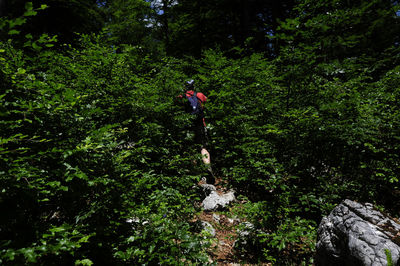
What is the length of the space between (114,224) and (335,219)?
10.7 ft

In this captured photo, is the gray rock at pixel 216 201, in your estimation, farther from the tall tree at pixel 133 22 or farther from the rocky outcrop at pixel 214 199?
the tall tree at pixel 133 22

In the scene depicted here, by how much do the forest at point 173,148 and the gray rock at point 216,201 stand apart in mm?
358

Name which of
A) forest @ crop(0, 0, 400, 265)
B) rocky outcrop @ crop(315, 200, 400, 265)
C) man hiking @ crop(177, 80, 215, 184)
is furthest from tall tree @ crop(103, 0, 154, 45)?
rocky outcrop @ crop(315, 200, 400, 265)

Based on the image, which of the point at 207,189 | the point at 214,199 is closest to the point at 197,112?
the point at 207,189

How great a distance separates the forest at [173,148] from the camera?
1.79m

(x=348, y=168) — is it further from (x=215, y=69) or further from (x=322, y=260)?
(x=215, y=69)

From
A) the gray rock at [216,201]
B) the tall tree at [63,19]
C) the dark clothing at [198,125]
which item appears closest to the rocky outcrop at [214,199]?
the gray rock at [216,201]

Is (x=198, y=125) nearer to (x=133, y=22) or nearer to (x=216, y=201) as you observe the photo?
(x=216, y=201)

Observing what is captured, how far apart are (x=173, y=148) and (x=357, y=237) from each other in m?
3.54

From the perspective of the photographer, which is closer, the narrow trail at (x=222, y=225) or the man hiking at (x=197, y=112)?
the narrow trail at (x=222, y=225)

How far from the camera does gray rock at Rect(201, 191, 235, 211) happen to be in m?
4.02

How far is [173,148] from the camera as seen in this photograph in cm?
432

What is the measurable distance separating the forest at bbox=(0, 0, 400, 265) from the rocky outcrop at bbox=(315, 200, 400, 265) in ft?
0.93

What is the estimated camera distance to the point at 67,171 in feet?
5.88
